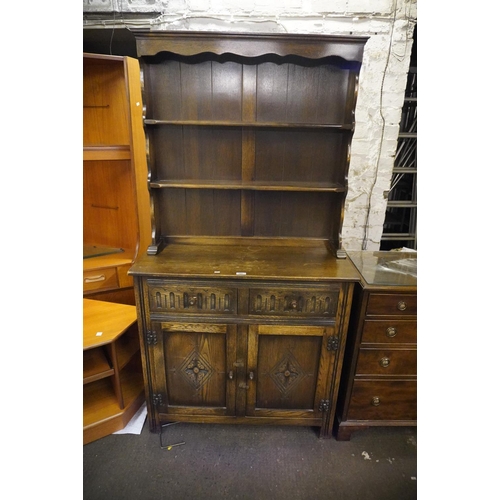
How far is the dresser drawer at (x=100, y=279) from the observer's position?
195cm

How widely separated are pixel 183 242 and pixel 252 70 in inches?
37.7

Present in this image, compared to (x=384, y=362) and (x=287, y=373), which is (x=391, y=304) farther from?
(x=287, y=373)

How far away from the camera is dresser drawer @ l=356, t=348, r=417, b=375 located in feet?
5.03

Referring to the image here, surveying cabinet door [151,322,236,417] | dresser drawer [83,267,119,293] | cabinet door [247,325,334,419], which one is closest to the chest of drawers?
cabinet door [247,325,334,419]

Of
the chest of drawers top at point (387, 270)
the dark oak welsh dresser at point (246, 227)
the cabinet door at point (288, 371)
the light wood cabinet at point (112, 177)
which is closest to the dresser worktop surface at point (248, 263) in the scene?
the dark oak welsh dresser at point (246, 227)

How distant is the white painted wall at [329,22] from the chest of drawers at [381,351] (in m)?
0.99

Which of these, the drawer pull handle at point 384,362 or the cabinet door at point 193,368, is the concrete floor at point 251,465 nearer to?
the cabinet door at point 193,368

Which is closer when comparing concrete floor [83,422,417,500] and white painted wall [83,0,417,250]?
concrete floor [83,422,417,500]

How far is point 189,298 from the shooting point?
145 centimetres

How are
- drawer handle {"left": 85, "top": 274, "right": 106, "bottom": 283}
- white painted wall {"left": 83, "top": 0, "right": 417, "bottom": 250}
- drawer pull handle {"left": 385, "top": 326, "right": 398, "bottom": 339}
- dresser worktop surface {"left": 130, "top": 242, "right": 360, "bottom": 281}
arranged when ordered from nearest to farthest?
dresser worktop surface {"left": 130, "top": 242, "right": 360, "bottom": 281} < drawer pull handle {"left": 385, "top": 326, "right": 398, "bottom": 339} < white painted wall {"left": 83, "top": 0, "right": 417, "bottom": 250} < drawer handle {"left": 85, "top": 274, "right": 106, "bottom": 283}

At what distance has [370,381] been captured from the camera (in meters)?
1.57

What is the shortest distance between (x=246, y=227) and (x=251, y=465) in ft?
4.02

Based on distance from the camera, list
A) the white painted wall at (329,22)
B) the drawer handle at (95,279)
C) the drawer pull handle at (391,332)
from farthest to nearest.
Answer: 1. the drawer handle at (95,279)
2. the white painted wall at (329,22)
3. the drawer pull handle at (391,332)

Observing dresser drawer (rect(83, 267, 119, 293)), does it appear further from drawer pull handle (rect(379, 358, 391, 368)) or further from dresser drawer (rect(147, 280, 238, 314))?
drawer pull handle (rect(379, 358, 391, 368))
